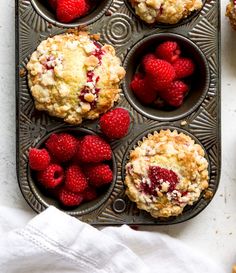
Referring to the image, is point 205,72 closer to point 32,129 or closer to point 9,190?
point 32,129

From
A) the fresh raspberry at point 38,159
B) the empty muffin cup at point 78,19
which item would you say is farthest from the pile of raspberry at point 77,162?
the empty muffin cup at point 78,19

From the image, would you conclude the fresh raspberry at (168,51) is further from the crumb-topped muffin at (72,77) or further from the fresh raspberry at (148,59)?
the crumb-topped muffin at (72,77)

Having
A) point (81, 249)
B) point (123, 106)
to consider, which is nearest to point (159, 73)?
point (123, 106)

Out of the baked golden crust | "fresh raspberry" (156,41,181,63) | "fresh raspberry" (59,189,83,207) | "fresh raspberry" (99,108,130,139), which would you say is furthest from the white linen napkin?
the baked golden crust

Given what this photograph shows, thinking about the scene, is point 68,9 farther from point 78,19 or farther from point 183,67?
point 183,67

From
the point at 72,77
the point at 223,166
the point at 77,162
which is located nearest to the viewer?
the point at 72,77

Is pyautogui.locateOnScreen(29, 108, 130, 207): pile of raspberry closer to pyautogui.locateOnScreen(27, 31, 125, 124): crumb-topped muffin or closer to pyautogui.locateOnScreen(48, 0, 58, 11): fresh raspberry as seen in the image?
pyautogui.locateOnScreen(27, 31, 125, 124): crumb-topped muffin
